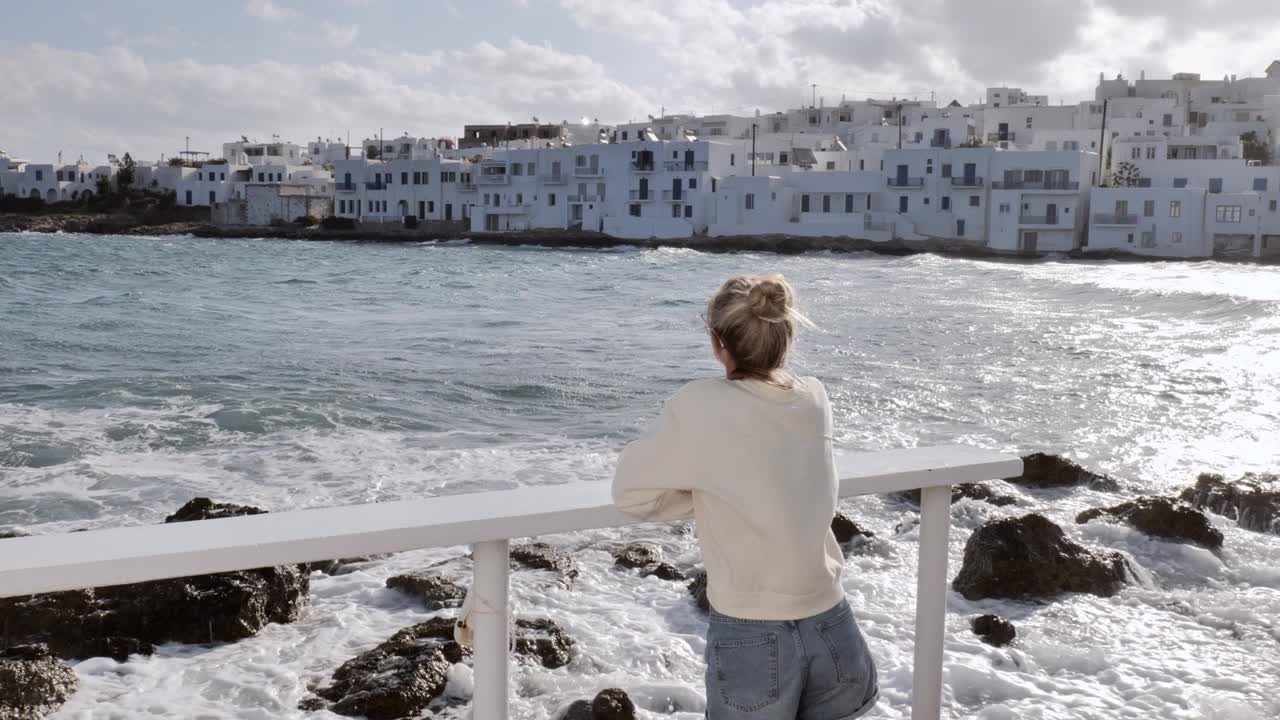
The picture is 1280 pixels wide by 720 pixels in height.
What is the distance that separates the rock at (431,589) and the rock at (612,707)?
1.34 m

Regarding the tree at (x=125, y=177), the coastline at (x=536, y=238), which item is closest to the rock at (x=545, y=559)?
the coastline at (x=536, y=238)

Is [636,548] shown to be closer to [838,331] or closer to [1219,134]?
[838,331]

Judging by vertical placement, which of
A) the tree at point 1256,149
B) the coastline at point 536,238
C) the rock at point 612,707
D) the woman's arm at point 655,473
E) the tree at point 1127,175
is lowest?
Result: the rock at point 612,707

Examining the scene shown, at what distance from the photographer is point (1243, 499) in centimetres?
658

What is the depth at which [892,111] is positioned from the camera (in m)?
74.4

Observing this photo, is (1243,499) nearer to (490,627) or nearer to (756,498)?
(756,498)

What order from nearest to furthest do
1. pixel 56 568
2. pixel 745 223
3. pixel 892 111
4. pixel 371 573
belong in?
pixel 56 568 → pixel 371 573 → pixel 745 223 → pixel 892 111

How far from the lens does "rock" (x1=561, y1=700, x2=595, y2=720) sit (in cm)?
347

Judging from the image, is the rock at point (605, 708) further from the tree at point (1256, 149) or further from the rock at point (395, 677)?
the tree at point (1256, 149)

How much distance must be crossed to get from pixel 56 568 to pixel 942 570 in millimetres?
1479

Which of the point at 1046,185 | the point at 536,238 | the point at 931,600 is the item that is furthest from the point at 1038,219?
the point at 931,600

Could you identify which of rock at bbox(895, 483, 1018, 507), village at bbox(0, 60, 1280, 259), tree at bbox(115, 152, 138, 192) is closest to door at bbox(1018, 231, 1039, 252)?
village at bbox(0, 60, 1280, 259)

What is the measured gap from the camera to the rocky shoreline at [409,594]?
3.61 meters

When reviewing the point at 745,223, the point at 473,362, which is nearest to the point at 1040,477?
the point at 473,362
